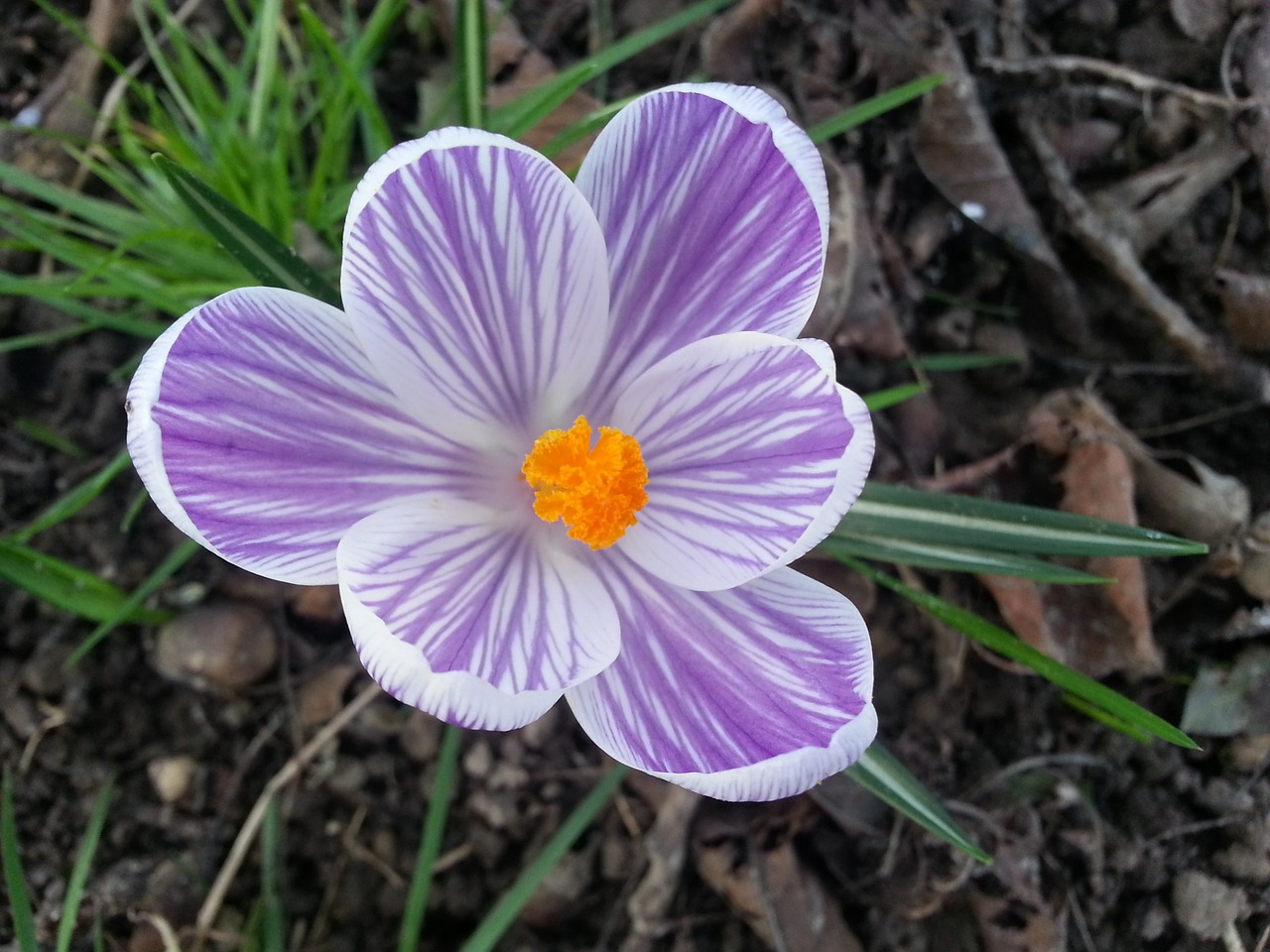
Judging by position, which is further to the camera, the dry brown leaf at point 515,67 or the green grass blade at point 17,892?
the dry brown leaf at point 515,67

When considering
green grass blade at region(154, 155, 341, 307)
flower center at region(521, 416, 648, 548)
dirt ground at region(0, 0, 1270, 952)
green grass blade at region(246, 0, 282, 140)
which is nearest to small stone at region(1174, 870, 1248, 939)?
dirt ground at region(0, 0, 1270, 952)

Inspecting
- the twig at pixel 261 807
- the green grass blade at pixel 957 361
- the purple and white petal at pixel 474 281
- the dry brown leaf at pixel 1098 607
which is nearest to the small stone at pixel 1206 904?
the dry brown leaf at pixel 1098 607

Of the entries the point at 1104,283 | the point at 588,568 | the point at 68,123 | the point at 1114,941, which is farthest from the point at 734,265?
the point at 68,123

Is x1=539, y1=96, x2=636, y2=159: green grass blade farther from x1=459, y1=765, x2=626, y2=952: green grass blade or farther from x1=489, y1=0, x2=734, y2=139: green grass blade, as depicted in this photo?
x1=459, y1=765, x2=626, y2=952: green grass blade

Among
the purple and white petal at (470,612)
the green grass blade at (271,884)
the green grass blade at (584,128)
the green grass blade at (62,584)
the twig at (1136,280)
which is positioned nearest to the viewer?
the purple and white petal at (470,612)

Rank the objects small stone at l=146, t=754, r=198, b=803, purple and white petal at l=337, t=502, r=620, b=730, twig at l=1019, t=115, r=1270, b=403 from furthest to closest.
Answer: twig at l=1019, t=115, r=1270, b=403
small stone at l=146, t=754, r=198, b=803
purple and white petal at l=337, t=502, r=620, b=730

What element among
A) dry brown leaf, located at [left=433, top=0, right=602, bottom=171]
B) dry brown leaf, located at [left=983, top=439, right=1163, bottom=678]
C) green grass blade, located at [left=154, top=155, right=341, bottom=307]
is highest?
green grass blade, located at [left=154, top=155, right=341, bottom=307]

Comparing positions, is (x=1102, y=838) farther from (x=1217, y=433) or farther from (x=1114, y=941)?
(x=1217, y=433)

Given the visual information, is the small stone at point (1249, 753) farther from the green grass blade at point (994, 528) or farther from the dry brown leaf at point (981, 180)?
the dry brown leaf at point (981, 180)
